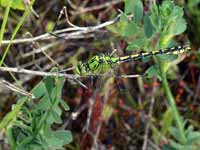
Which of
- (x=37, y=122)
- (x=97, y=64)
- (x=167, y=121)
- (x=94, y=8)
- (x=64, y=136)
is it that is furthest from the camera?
(x=94, y=8)

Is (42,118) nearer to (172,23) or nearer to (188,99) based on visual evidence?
(172,23)

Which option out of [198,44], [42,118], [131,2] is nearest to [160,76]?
[131,2]

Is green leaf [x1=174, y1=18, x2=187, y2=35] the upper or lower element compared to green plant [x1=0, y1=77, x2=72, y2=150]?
upper

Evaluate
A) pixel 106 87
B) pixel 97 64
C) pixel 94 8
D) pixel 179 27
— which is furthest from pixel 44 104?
pixel 94 8

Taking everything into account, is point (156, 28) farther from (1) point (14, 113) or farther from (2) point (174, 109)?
(1) point (14, 113)

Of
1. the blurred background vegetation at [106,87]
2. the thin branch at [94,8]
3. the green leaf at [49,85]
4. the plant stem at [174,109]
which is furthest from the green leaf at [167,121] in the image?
the green leaf at [49,85]

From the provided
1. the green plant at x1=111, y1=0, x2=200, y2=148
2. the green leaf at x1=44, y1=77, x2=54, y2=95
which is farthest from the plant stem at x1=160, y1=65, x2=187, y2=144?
the green leaf at x1=44, y1=77, x2=54, y2=95

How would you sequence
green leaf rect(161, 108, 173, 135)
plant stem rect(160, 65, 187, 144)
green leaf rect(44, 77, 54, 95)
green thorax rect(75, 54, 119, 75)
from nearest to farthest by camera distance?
green thorax rect(75, 54, 119, 75), green leaf rect(44, 77, 54, 95), plant stem rect(160, 65, 187, 144), green leaf rect(161, 108, 173, 135)

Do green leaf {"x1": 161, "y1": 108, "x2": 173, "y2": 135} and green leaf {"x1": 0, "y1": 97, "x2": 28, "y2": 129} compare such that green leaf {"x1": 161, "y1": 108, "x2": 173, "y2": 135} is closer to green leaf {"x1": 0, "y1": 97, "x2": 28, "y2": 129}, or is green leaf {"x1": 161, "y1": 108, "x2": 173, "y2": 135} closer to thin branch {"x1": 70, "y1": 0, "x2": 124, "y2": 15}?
thin branch {"x1": 70, "y1": 0, "x2": 124, "y2": 15}

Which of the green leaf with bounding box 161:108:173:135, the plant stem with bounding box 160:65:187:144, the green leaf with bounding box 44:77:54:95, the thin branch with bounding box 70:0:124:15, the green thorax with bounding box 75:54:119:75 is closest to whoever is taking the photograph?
the green thorax with bounding box 75:54:119:75
